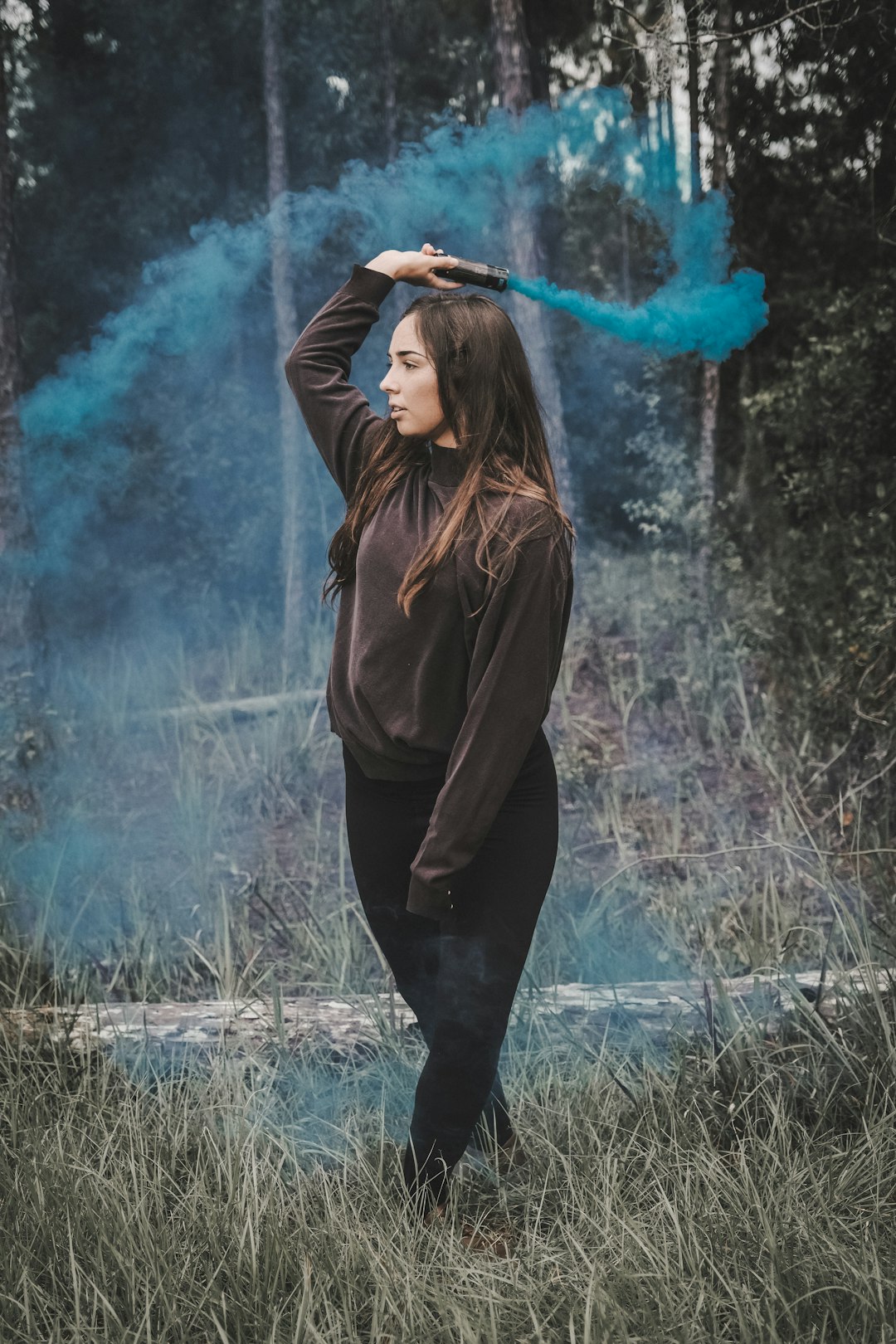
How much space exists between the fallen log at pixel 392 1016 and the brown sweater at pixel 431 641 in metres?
0.84

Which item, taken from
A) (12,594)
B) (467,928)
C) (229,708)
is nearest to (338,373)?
(467,928)

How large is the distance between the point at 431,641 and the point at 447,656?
48 mm

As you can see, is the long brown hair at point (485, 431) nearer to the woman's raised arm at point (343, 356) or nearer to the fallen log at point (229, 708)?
the woman's raised arm at point (343, 356)

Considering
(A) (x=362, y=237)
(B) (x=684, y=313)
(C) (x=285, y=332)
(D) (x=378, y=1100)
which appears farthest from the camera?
(C) (x=285, y=332)

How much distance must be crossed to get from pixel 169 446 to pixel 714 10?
2614 mm

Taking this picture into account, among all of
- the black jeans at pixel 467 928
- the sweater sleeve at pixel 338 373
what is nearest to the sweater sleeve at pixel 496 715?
the black jeans at pixel 467 928

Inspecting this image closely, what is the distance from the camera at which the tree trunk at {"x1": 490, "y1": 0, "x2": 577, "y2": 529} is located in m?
4.45

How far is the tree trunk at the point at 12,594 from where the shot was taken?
371 cm

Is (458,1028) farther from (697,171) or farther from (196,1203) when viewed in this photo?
(697,171)

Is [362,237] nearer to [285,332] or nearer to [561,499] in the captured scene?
[285,332]

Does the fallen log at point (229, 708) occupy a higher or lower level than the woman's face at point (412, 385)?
lower

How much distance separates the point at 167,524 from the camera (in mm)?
4641

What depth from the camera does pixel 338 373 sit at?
2.22 m

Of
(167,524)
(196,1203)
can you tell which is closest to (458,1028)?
(196,1203)
